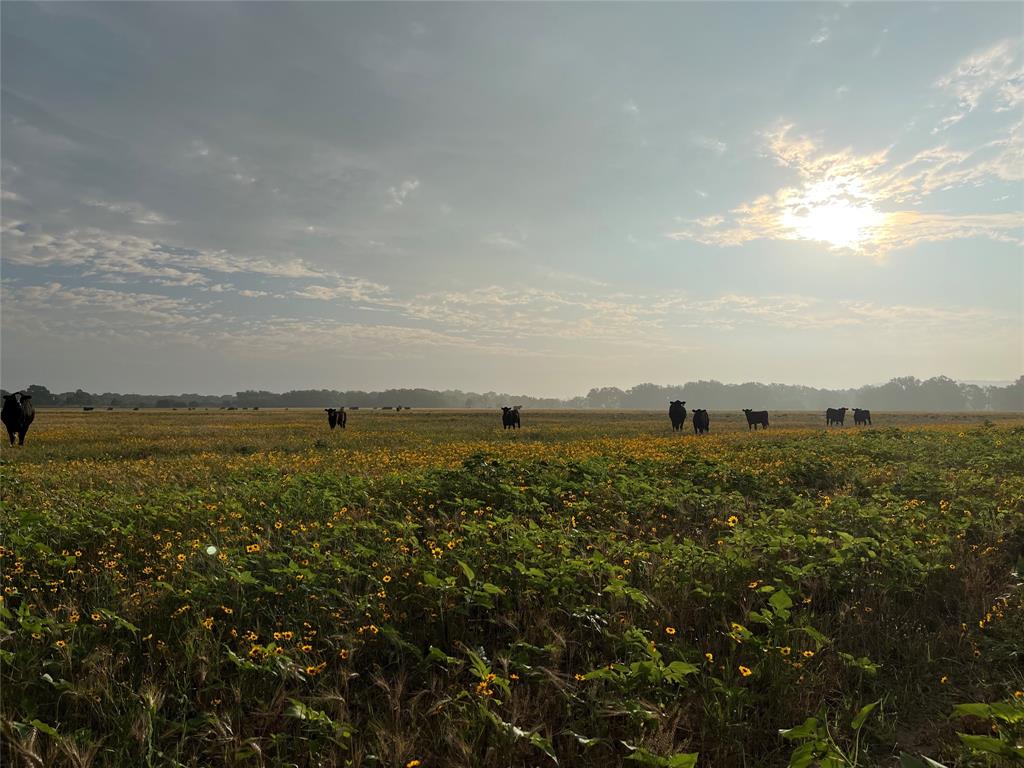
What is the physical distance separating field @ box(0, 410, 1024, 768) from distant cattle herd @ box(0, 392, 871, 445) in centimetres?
1760

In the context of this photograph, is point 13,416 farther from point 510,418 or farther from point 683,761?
point 683,761

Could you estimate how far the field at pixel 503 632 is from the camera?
3.90 meters

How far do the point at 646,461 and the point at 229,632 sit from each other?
10.3 m

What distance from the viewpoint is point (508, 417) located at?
3703 cm

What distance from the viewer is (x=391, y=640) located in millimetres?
4863

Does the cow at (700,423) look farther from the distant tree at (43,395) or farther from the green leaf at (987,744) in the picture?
the distant tree at (43,395)

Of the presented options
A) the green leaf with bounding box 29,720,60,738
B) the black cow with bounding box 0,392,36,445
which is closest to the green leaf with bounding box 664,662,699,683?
the green leaf with bounding box 29,720,60,738

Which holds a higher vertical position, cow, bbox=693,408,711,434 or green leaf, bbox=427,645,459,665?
cow, bbox=693,408,711,434

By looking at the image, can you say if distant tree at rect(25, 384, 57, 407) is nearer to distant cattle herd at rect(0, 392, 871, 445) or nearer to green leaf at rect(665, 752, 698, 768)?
distant cattle herd at rect(0, 392, 871, 445)

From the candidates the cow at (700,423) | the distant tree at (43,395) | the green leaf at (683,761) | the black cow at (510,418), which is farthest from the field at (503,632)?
the distant tree at (43,395)

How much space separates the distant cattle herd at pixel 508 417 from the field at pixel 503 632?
17.6m

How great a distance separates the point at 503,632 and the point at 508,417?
31.8 meters

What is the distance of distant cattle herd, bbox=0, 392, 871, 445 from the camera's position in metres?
22.2

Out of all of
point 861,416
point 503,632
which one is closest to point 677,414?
A: point 861,416
